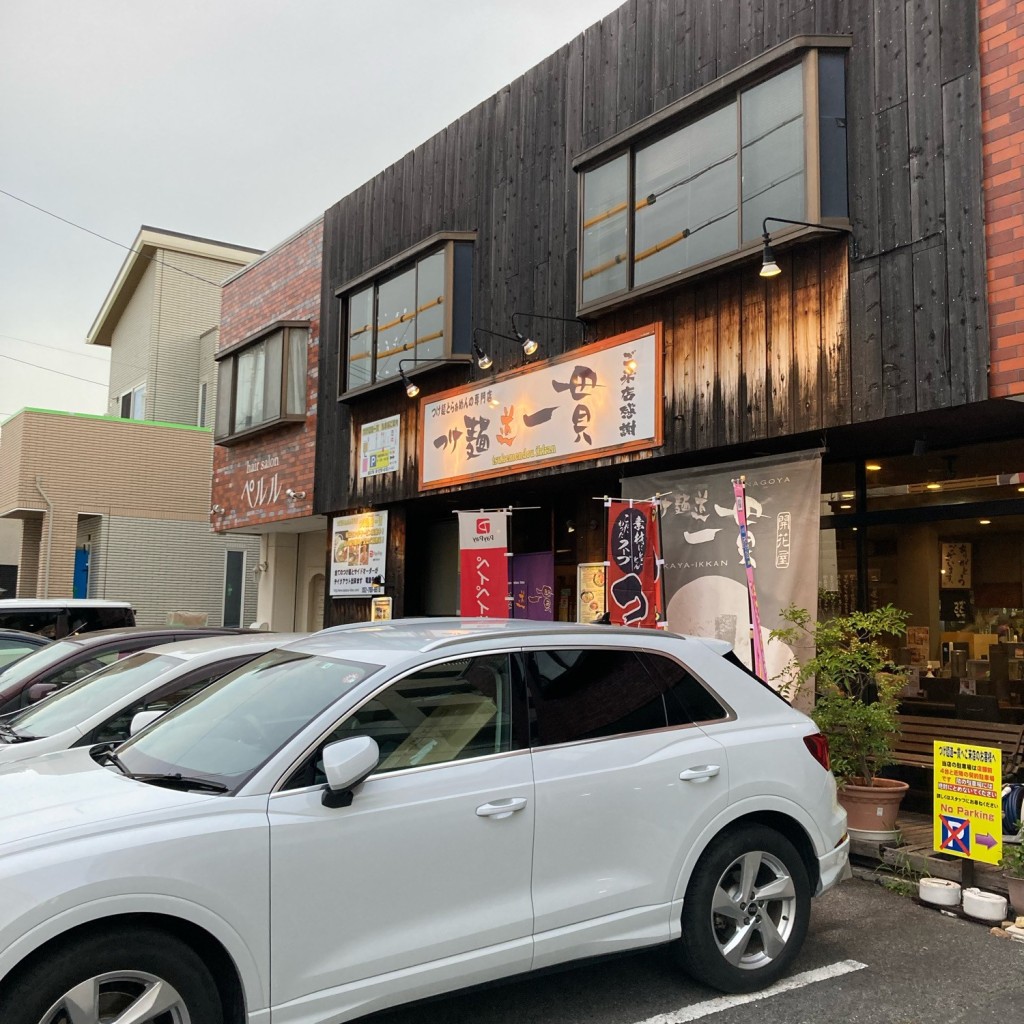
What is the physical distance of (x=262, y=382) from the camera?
637 inches

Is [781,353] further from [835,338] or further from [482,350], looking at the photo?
[482,350]

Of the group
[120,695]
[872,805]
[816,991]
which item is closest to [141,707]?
[120,695]

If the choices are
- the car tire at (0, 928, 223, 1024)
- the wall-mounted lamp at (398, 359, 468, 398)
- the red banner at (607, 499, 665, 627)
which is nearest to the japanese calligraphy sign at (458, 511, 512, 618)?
the wall-mounted lamp at (398, 359, 468, 398)

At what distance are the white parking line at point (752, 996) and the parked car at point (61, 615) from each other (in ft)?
30.8

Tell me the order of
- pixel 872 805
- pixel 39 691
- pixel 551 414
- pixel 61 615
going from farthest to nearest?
pixel 61 615
pixel 551 414
pixel 39 691
pixel 872 805

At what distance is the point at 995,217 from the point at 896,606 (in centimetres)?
345

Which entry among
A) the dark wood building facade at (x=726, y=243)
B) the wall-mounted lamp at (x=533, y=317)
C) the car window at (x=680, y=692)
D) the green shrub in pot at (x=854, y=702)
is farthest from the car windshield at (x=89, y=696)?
the wall-mounted lamp at (x=533, y=317)

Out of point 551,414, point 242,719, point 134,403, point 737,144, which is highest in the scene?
point 134,403

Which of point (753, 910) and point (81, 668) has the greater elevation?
point (81, 668)

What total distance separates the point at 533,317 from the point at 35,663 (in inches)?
239

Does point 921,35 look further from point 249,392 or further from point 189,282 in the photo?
point 189,282

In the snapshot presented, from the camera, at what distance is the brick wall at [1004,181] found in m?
6.48

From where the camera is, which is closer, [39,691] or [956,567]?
[39,691]

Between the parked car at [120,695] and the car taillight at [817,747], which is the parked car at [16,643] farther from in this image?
the car taillight at [817,747]
